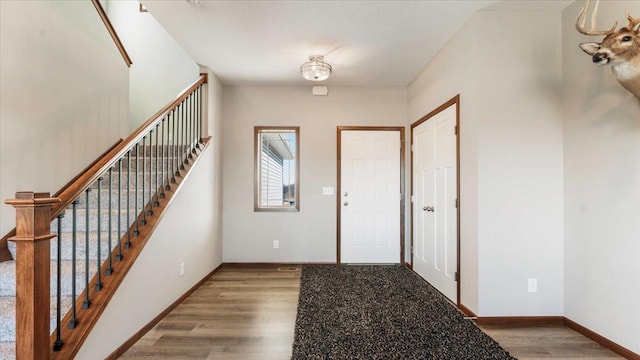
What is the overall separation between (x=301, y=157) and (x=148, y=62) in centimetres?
265

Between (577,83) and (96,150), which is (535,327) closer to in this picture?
(577,83)

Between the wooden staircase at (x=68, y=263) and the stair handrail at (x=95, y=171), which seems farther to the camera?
the stair handrail at (x=95, y=171)

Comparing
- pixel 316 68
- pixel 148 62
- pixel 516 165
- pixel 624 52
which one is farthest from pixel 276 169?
pixel 624 52

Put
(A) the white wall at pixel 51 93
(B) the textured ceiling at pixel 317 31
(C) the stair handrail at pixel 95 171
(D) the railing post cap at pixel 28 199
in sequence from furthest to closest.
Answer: (B) the textured ceiling at pixel 317 31
(A) the white wall at pixel 51 93
(C) the stair handrail at pixel 95 171
(D) the railing post cap at pixel 28 199

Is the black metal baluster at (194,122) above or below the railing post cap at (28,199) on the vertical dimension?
above

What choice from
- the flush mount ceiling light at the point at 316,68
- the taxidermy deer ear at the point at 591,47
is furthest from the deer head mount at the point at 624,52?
the flush mount ceiling light at the point at 316,68

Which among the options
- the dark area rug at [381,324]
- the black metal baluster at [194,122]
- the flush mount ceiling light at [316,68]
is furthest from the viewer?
the black metal baluster at [194,122]

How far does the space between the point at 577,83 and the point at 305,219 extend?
3249 mm

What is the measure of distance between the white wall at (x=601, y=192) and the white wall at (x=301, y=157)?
2.18 metres

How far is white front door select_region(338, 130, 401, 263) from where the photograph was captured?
4.19m

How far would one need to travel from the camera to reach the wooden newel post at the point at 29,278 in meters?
1.28

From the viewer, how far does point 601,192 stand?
2051 millimetres

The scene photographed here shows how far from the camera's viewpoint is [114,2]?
4160 mm

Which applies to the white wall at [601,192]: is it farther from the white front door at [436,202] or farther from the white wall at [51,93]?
the white wall at [51,93]
